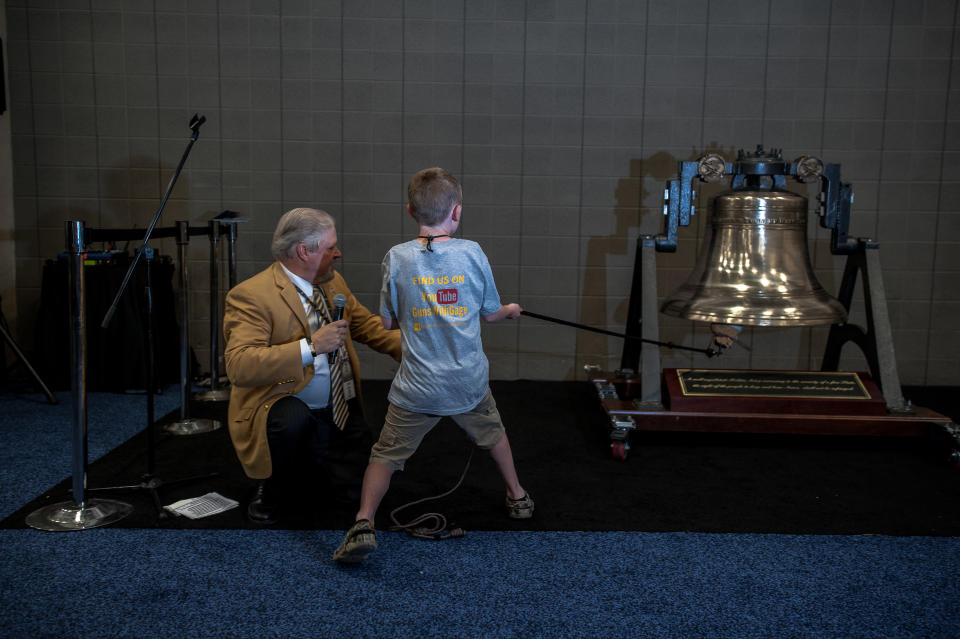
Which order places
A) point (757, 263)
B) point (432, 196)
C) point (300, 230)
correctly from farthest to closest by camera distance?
point (757, 263), point (300, 230), point (432, 196)

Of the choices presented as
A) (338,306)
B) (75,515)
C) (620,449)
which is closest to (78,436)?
(75,515)

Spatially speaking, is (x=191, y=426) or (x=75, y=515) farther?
(x=191, y=426)

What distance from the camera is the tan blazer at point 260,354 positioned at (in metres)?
2.42

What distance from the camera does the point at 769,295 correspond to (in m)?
3.34

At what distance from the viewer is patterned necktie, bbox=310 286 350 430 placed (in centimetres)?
262

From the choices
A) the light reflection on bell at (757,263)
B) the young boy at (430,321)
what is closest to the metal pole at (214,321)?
the young boy at (430,321)

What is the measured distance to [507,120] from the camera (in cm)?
465

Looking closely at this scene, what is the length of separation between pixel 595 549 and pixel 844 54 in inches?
141

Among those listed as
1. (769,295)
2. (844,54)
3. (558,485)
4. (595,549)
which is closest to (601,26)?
(844,54)

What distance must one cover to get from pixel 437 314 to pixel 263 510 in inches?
36.3

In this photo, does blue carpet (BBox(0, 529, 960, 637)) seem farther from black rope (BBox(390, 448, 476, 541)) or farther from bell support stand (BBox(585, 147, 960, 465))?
bell support stand (BBox(585, 147, 960, 465))

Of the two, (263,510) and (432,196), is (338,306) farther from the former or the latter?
(263,510)

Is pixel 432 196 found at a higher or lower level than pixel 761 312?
higher

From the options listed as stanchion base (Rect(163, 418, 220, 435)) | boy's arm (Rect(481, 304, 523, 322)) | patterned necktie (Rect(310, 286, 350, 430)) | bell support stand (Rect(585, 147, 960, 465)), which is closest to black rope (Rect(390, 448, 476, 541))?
patterned necktie (Rect(310, 286, 350, 430))
